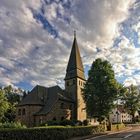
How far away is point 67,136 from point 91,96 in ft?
77.2

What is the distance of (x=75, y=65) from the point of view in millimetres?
69125

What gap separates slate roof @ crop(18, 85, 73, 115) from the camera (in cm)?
5834

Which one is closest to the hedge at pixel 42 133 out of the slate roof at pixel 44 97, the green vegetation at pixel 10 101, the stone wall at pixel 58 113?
the stone wall at pixel 58 113

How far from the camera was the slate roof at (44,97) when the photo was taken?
191 feet

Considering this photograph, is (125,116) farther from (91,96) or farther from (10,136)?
(10,136)

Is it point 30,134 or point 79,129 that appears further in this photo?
point 79,129

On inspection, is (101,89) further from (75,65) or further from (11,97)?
(11,97)

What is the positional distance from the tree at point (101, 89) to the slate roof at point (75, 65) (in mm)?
16576

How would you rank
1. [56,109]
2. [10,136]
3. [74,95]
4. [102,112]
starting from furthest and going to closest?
[74,95] < [56,109] < [102,112] < [10,136]

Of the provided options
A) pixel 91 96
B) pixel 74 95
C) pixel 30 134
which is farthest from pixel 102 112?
pixel 30 134

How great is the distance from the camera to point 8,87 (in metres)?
85.4

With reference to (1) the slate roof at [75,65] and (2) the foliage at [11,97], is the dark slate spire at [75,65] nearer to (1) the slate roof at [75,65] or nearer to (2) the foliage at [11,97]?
(1) the slate roof at [75,65]

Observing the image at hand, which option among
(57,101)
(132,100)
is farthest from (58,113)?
(132,100)

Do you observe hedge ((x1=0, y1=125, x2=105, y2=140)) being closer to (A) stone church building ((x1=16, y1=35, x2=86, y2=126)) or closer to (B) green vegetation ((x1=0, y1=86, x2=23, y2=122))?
(A) stone church building ((x1=16, y1=35, x2=86, y2=126))
